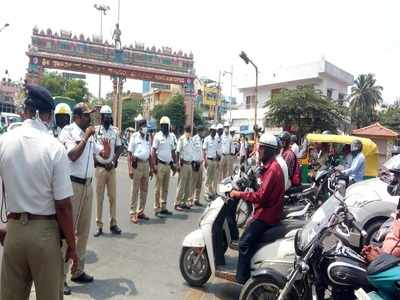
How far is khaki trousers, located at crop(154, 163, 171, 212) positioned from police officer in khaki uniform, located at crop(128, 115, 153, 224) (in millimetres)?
517

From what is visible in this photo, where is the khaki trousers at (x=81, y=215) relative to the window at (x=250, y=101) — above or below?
below

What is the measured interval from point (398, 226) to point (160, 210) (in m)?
6.15

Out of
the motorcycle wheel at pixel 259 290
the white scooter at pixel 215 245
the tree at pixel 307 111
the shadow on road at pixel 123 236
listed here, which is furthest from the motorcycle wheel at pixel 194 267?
the tree at pixel 307 111

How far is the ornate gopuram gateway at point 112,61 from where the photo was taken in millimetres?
35312

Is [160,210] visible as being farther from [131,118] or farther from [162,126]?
[131,118]

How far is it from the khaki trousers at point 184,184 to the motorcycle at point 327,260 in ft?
20.7

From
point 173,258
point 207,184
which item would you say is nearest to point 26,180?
point 173,258

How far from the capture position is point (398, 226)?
3.28 metres

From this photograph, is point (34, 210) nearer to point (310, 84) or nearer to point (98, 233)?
point (98, 233)

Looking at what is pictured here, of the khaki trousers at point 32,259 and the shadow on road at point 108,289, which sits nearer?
the khaki trousers at point 32,259

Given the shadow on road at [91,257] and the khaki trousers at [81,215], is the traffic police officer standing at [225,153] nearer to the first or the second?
the shadow on road at [91,257]

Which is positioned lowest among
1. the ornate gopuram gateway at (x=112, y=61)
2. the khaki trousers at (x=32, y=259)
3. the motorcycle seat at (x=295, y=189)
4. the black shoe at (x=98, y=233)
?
the black shoe at (x=98, y=233)

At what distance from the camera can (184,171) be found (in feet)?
31.9

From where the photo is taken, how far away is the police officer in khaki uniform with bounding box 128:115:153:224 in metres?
8.14
